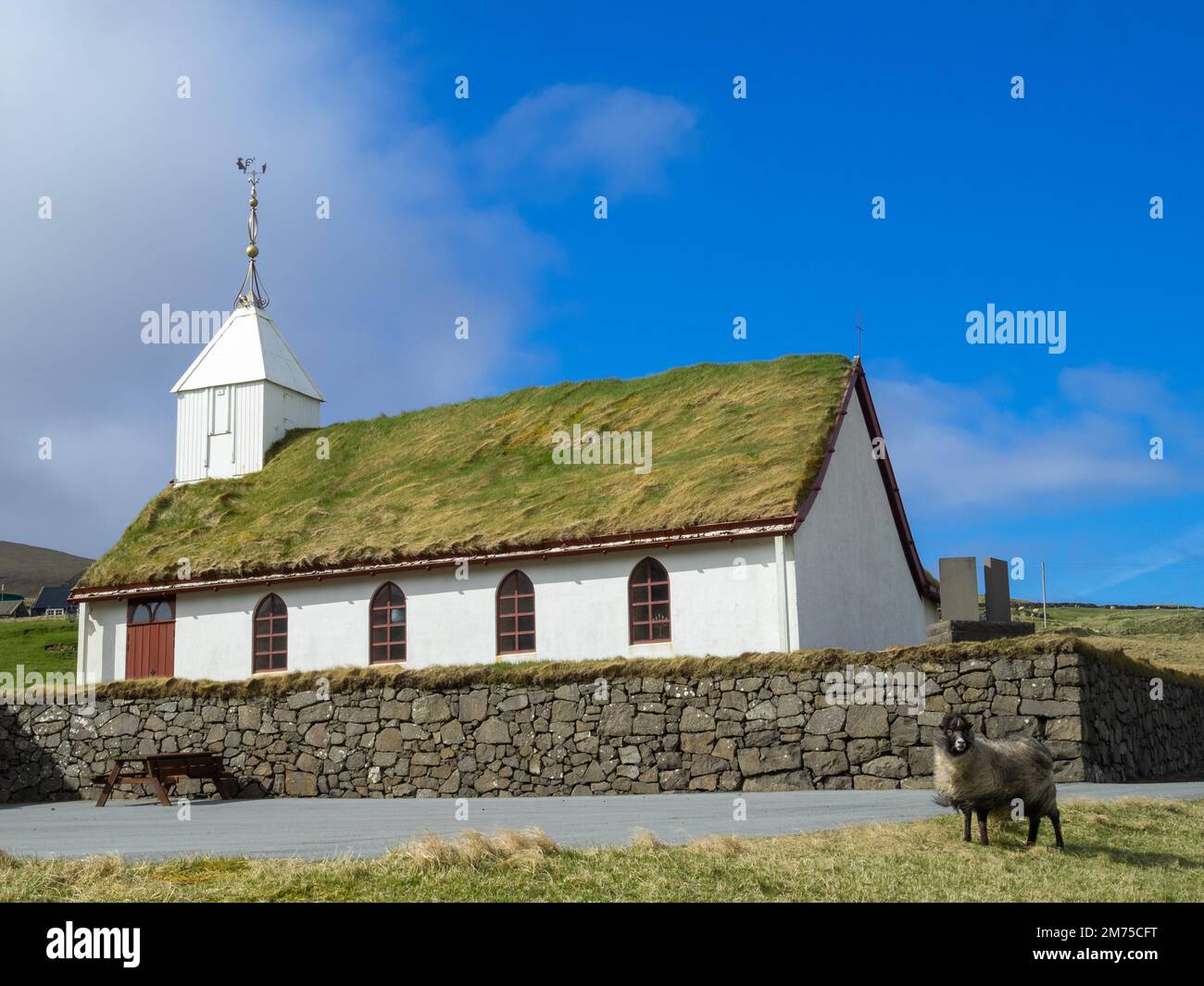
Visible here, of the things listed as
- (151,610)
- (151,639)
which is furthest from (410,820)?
(151,610)

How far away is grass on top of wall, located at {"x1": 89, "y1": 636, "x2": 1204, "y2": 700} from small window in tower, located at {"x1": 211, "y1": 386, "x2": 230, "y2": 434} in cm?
1290

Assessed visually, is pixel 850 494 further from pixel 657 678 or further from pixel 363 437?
pixel 363 437

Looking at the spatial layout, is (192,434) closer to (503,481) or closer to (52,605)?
(503,481)

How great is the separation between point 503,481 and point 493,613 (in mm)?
4446

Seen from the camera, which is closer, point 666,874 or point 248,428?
point 666,874

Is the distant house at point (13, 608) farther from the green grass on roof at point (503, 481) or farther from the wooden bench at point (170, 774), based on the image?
the wooden bench at point (170, 774)

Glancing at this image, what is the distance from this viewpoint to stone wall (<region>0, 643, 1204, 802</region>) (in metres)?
17.3

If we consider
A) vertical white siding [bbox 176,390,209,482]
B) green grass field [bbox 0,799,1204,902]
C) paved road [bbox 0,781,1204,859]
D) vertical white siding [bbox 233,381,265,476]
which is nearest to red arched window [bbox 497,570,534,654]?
paved road [bbox 0,781,1204,859]

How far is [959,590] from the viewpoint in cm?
2189

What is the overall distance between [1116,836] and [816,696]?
25.0 ft

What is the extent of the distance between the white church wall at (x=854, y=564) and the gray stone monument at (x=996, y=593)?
102 inches

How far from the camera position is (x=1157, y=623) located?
55.9 m

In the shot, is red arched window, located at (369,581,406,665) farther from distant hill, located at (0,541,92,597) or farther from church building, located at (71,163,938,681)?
distant hill, located at (0,541,92,597)

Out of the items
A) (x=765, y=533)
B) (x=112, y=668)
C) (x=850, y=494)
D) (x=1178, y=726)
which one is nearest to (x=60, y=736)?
→ (x=112, y=668)
